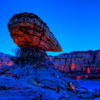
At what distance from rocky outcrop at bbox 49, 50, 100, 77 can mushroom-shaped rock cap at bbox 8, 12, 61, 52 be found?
3644 cm

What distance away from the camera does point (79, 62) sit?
2232 inches

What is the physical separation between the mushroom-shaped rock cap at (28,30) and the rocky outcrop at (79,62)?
36439 mm

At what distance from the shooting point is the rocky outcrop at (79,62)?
5300 cm

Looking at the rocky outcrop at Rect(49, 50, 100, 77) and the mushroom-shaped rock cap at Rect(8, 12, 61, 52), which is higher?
the mushroom-shaped rock cap at Rect(8, 12, 61, 52)

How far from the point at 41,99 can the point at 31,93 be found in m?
0.50

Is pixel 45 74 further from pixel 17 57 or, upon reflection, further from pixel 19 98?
pixel 19 98

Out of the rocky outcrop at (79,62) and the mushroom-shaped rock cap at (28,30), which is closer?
the mushroom-shaped rock cap at (28,30)

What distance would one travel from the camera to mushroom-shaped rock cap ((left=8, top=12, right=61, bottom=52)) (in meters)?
18.5

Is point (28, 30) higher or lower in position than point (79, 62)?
higher

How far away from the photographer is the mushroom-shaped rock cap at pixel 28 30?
60.6ft

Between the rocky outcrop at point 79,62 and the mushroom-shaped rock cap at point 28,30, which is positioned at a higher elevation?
the mushroom-shaped rock cap at point 28,30

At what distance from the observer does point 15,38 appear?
66.3ft

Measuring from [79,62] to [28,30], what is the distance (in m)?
41.9

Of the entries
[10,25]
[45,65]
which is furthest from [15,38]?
[45,65]
